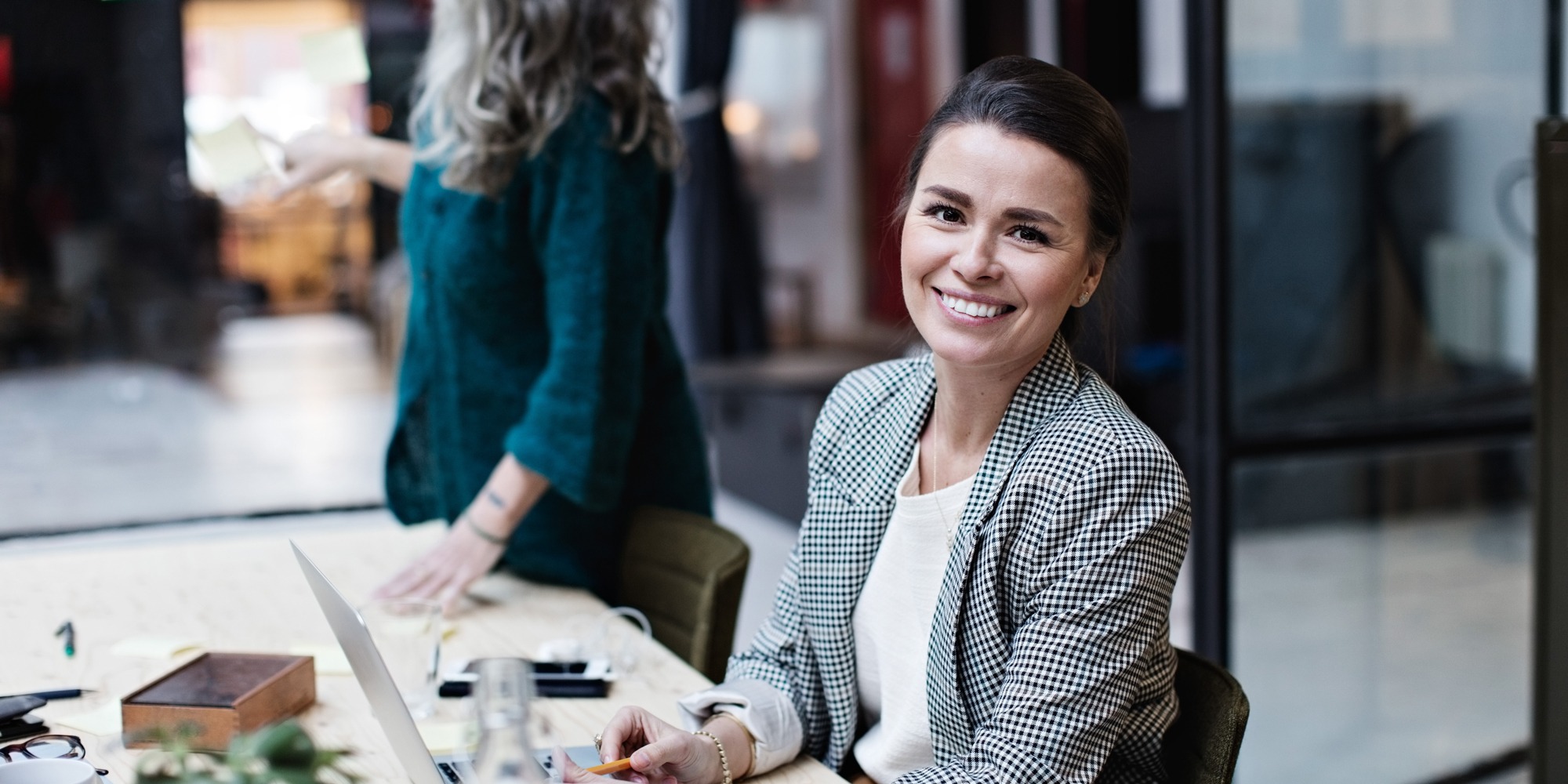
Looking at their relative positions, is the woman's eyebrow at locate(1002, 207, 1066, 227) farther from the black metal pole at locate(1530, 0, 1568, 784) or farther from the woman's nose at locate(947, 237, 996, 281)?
the black metal pole at locate(1530, 0, 1568, 784)

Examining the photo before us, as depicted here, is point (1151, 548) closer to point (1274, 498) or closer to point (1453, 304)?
point (1274, 498)

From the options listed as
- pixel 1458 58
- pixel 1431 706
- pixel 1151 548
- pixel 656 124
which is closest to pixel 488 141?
pixel 656 124

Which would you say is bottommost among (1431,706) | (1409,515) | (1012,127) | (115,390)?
(1431,706)

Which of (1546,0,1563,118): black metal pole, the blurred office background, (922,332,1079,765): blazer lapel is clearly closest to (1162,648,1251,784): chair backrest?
(922,332,1079,765): blazer lapel

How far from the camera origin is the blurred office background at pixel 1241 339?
334 centimetres

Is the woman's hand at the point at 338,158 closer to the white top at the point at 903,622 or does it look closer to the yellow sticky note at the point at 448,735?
the yellow sticky note at the point at 448,735

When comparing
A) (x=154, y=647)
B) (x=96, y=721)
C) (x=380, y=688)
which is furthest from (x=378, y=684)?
(x=154, y=647)

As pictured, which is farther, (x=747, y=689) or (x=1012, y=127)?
(x=747, y=689)

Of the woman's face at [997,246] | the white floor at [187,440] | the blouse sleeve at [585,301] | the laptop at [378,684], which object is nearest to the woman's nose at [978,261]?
the woman's face at [997,246]

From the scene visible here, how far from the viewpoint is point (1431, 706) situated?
11.9 ft

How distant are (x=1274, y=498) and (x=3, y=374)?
331 centimetres

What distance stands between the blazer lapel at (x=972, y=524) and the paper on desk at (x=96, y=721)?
31.7 inches

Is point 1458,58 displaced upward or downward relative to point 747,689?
upward

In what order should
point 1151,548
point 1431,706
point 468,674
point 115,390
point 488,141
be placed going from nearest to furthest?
point 1151,548
point 468,674
point 488,141
point 1431,706
point 115,390
